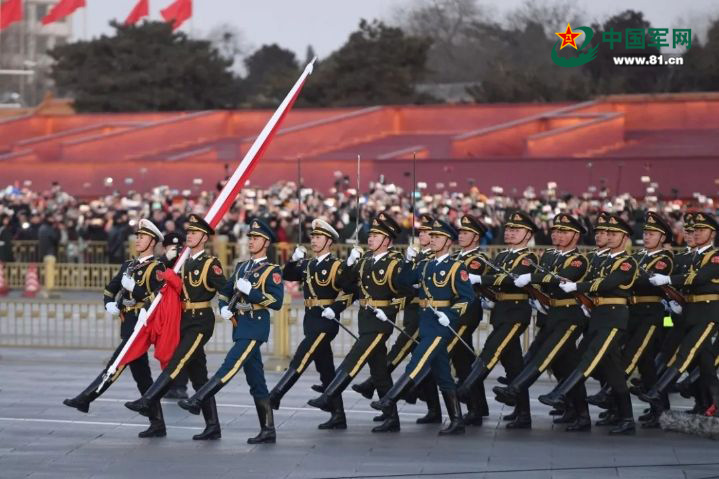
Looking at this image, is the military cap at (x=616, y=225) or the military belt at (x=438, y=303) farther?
the military cap at (x=616, y=225)

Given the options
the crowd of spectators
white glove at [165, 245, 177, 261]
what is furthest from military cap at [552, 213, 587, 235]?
the crowd of spectators

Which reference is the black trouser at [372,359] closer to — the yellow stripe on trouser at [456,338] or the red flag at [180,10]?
the yellow stripe on trouser at [456,338]

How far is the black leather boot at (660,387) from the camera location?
12.3 metres

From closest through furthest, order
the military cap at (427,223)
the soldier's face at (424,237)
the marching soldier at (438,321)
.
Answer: the marching soldier at (438,321)
the military cap at (427,223)
the soldier's face at (424,237)

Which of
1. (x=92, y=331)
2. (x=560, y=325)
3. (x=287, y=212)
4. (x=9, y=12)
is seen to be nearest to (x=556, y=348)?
(x=560, y=325)

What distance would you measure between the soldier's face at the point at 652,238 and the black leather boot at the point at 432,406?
2014 mm

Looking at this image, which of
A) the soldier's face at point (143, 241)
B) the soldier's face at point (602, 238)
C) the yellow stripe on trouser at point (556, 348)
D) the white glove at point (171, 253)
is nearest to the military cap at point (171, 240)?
the white glove at point (171, 253)

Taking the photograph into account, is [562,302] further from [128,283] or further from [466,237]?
[128,283]

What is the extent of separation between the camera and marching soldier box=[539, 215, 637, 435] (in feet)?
39.5

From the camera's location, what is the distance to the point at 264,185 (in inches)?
1423

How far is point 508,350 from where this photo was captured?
1252 centimetres

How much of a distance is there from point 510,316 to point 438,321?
2.55ft

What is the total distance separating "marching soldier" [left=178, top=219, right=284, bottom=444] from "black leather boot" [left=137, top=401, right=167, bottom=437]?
0.41 m

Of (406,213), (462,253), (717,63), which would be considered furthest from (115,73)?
(462,253)
